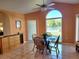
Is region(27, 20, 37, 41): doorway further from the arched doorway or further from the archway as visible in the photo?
the archway

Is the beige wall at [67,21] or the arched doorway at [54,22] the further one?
the arched doorway at [54,22]

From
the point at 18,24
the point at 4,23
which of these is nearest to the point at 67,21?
the point at 18,24

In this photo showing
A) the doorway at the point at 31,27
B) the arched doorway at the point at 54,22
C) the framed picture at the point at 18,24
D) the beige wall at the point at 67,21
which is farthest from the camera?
the doorway at the point at 31,27

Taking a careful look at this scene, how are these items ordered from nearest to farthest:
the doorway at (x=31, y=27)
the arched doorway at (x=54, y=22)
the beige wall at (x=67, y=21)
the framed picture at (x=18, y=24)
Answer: the beige wall at (x=67, y=21) → the arched doorway at (x=54, y=22) → the framed picture at (x=18, y=24) → the doorway at (x=31, y=27)

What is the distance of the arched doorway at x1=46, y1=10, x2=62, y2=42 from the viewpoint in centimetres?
879

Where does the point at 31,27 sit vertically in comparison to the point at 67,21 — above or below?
below

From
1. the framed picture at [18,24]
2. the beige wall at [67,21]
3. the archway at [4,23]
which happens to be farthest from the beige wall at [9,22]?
the beige wall at [67,21]

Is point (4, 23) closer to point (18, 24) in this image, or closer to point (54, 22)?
point (18, 24)

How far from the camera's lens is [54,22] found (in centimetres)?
911

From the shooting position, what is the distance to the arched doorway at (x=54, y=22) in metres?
8.79

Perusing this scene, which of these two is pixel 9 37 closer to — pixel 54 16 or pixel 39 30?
pixel 39 30

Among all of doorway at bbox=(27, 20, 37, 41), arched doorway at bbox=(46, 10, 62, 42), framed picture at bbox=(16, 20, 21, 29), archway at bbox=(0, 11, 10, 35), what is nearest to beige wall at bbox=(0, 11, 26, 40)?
archway at bbox=(0, 11, 10, 35)

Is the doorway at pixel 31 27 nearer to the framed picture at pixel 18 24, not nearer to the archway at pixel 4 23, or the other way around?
the framed picture at pixel 18 24

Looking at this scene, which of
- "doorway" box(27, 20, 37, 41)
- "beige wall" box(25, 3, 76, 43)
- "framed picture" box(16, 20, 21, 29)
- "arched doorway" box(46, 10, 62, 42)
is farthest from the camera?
"doorway" box(27, 20, 37, 41)
